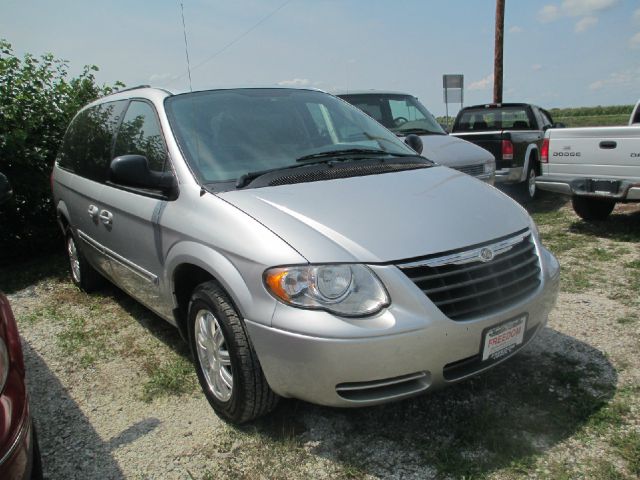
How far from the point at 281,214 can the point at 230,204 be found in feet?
0.93

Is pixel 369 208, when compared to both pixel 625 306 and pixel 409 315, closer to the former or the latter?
pixel 409 315

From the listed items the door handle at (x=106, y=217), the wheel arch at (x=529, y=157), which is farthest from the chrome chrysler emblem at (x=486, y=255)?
the wheel arch at (x=529, y=157)

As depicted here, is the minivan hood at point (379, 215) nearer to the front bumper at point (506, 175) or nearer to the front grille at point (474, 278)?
the front grille at point (474, 278)

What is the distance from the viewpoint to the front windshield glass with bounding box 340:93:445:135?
710 centimetres

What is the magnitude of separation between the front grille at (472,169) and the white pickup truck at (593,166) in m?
0.86

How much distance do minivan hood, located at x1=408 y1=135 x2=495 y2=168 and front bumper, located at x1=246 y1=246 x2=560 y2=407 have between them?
4231 mm

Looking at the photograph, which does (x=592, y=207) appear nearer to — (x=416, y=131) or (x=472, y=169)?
(x=472, y=169)

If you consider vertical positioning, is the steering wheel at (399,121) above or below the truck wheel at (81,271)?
above

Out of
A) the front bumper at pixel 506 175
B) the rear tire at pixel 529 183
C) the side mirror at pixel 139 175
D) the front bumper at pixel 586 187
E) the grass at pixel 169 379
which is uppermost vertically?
the side mirror at pixel 139 175

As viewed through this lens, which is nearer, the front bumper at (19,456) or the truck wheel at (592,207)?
the front bumper at (19,456)

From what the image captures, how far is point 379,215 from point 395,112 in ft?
17.1

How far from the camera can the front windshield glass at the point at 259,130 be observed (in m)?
2.88

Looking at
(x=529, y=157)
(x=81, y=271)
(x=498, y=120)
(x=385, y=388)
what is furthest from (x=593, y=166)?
(x=81, y=271)

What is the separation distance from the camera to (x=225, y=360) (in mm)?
2594
